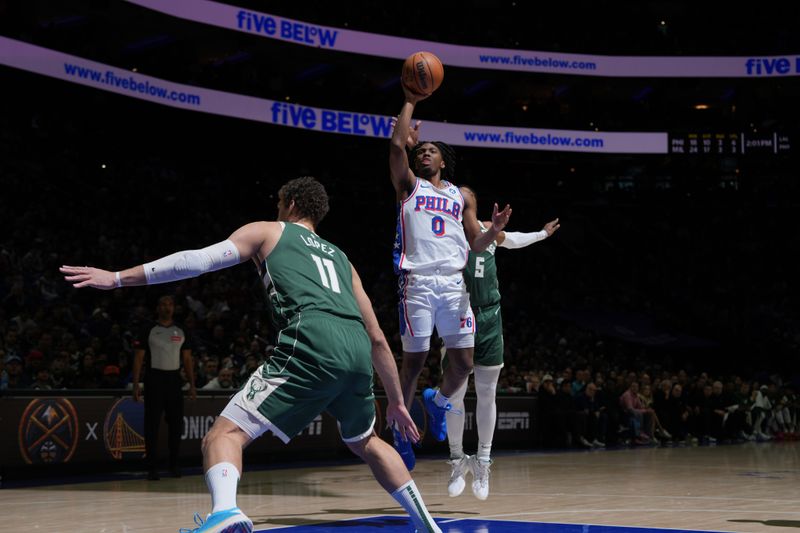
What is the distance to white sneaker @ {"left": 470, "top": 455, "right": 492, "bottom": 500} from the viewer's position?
25.5 feet

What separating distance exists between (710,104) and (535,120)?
7916mm

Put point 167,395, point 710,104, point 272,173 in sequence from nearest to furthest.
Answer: point 167,395 < point 272,173 < point 710,104

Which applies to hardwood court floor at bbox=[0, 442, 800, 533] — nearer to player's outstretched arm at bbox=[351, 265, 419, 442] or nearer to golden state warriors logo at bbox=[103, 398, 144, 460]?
golden state warriors logo at bbox=[103, 398, 144, 460]

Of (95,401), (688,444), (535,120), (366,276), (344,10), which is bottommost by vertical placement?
(688,444)

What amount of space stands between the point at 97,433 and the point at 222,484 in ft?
23.1

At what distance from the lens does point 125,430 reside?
36.7 feet

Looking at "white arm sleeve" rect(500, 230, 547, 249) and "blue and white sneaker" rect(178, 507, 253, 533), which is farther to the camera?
"white arm sleeve" rect(500, 230, 547, 249)

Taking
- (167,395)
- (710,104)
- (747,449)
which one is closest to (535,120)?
(710,104)

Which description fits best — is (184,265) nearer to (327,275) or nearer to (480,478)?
(327,275)

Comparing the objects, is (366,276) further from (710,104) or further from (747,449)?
(710,104)

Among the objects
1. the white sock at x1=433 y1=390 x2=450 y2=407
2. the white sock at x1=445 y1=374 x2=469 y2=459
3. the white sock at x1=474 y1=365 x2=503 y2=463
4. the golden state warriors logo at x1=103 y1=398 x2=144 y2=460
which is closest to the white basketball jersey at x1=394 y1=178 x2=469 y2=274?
the white sock at x1=433 y1=390 x2=450 y2=407

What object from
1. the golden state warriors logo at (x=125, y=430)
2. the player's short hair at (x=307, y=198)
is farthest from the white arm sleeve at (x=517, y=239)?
the golden state warriors logo at (x=125, y=430)

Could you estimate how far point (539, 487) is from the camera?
9.30 meters

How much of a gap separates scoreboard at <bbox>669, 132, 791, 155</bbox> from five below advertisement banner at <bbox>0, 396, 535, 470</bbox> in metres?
19.0
